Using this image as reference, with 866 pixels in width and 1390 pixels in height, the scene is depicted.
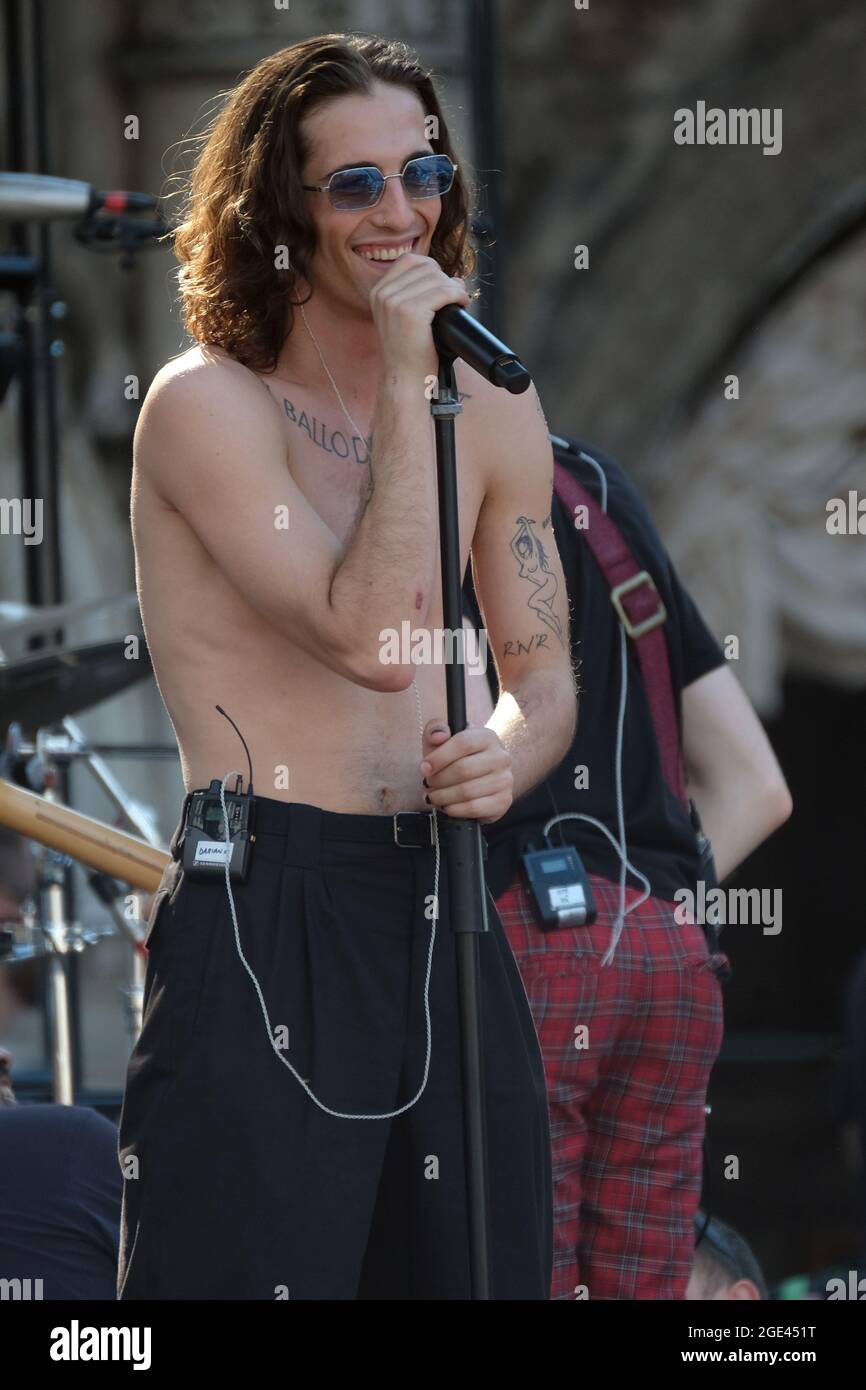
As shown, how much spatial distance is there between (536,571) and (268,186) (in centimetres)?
64

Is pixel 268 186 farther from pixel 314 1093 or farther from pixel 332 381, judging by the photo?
pixel 314 1093

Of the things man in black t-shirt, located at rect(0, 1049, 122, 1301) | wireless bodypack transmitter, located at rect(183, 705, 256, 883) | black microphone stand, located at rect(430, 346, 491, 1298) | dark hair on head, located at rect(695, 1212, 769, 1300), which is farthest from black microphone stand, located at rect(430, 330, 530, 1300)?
dark hair on head, located at rect(695, 1212, 769, 1300)

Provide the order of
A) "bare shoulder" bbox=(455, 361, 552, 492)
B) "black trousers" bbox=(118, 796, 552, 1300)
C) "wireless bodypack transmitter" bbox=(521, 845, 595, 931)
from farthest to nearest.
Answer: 1. "wireless bodypack transmitter" bbox=(521, 845, 595, 931)
2. "bare shoulder" bbox=(455, 361, 552, 492)
3. "black trousers" bbox=(118, 796, 552, 1300)

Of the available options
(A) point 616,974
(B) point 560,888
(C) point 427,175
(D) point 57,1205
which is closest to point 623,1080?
(A) point 616,974

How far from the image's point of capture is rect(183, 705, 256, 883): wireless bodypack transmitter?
2.42m

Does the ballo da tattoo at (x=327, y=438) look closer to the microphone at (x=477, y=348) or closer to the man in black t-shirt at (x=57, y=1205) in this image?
the microphone at (x=477, y=348)

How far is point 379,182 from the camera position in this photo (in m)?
2.58

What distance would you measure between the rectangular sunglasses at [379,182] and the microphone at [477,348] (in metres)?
0.29

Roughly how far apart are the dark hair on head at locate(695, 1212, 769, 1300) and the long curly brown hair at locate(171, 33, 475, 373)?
71.4 inches

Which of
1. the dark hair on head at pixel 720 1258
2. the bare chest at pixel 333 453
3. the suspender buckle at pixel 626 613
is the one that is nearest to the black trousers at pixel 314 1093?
the bare chest at pixel 333 453

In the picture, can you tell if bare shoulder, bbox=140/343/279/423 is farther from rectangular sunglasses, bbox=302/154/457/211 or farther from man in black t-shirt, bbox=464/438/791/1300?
man in black t-shirt, bbox=464/438/791/1300

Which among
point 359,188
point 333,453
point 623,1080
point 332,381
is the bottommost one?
point 623,1080

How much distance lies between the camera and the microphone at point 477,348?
222 cm
